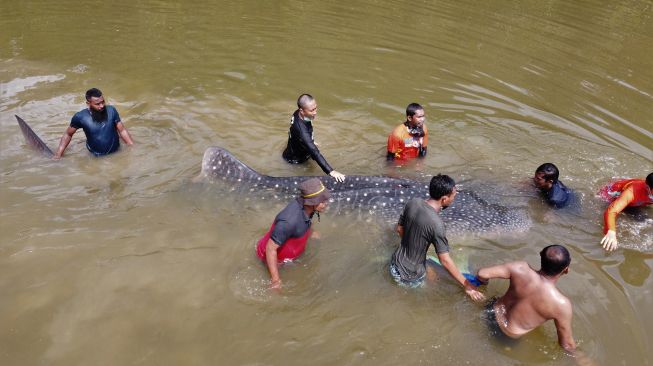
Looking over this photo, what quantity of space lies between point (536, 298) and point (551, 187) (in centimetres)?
303

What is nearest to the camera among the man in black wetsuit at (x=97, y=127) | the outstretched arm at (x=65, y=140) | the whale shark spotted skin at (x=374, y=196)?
the whale shark spotted skin at (x=374, y=196)

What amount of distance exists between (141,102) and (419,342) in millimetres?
7594

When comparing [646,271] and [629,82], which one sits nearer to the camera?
[646,271]

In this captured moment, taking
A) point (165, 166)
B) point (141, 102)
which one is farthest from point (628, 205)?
point (141, 102)

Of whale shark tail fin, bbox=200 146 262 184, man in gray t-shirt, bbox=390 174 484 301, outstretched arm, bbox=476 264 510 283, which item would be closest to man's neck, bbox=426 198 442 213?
man in gray t-shirt, bbox=390 174 484 301

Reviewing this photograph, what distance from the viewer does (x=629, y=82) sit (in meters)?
10.8

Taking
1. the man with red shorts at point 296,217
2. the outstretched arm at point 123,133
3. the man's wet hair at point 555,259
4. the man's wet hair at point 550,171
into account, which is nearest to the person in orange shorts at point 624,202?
the man's wet hair at point 550,171

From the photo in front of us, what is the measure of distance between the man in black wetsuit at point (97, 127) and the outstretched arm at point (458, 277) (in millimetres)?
5599

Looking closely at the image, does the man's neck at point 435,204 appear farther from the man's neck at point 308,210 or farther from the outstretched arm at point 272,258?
the outstretched arm at point 272,258

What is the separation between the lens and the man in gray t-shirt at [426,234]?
14.8 feet

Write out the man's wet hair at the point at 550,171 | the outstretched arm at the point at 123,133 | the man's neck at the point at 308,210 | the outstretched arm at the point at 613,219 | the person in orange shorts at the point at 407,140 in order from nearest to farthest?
the man's neck at the point at 308,210
the outstretched arm at the point at 613,219
the man's wet hair at the point at 550,171
the outstretched arm at the point at 123,133
the person in orange shorts at the point at 407,140

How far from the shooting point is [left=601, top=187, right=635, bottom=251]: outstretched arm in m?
5.86

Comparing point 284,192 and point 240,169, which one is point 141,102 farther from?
point 284,192

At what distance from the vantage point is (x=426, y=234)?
455 cm
